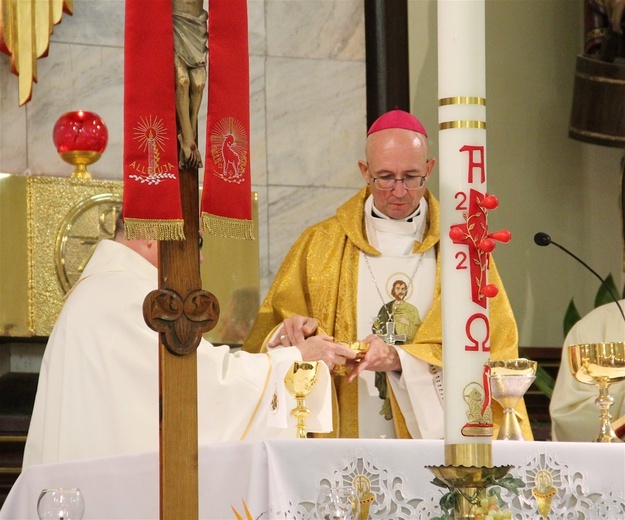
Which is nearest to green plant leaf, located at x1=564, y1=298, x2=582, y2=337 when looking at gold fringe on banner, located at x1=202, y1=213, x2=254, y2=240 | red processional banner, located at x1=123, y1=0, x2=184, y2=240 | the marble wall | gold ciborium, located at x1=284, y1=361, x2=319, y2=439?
the marble wall

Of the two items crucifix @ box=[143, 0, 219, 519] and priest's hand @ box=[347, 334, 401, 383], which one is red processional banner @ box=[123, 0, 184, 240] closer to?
crucifix @ box=[143, 0, 219, 519]

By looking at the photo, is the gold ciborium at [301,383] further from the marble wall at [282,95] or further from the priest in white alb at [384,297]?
the marble wall at [282,95]

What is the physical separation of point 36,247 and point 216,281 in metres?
0.89

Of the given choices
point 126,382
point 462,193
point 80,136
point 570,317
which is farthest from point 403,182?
point 570,317

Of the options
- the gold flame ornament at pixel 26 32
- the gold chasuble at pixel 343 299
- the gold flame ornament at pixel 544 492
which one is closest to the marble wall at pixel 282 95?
the gold flame ornament at pixel 26 32

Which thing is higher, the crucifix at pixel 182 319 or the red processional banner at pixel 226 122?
the red processional banner at pixel 226 122

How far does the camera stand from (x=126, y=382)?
15.8 feet

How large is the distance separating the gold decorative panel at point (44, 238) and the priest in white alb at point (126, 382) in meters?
1.20

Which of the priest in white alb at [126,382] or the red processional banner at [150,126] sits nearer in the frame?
the red processional banner at [150,126]

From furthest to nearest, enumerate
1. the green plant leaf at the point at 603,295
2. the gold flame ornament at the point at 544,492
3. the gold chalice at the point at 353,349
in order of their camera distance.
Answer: the green plant leaf at the point at 603,295 → the gold chalice at the point at 353,349 → the gold flame ornament at the point at 544,492

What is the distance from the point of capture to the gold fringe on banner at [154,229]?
3.16 m

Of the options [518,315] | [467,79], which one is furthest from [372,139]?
[518,315]

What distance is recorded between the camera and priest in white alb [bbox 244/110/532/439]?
4934 millimetres

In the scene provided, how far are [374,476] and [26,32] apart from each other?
366 centimetres
